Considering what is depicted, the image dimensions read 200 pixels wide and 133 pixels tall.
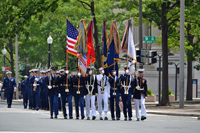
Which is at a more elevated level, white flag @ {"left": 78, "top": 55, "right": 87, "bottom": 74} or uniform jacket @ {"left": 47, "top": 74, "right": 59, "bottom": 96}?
white flag @ {"left": 78, "top": 55, "right": 87, "bottom": 74}

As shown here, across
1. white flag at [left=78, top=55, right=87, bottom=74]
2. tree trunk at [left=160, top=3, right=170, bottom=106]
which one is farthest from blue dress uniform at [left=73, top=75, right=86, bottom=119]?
tree trunk at [left=160, top=3, right=170, bottom=106]

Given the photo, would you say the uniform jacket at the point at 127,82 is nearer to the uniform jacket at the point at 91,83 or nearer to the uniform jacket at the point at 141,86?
the uniform jacket at the point at 141,86

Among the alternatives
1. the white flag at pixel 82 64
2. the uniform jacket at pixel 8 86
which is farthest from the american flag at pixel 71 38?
the uniform jacket at pixel 8 86

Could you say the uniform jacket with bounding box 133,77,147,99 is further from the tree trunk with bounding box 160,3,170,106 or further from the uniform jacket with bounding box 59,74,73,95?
the tree trunk with bounding box 160,3,170,106

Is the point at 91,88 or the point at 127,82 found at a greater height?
the point at 127,82

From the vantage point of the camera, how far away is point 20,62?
195 feet

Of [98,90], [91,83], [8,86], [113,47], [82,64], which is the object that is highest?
[113,47]

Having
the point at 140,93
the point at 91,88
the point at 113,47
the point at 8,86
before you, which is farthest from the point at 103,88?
the point at 8,86

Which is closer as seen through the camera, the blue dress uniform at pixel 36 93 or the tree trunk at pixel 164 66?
the blue dress uniform at pixel 36 93

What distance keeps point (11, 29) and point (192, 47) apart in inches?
510

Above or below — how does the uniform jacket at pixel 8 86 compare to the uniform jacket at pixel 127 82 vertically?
below

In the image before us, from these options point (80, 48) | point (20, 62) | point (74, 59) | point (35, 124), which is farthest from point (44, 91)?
point (20, 62)

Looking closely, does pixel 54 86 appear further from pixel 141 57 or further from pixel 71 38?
pixel 141 57

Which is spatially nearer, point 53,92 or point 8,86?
point 53,92
